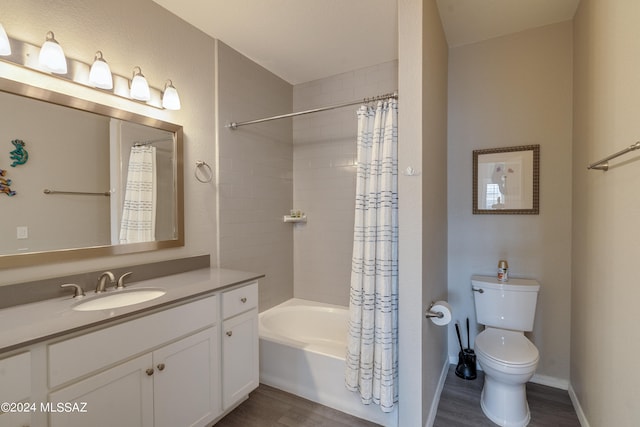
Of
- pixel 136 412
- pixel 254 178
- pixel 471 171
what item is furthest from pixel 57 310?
pixel 471 171

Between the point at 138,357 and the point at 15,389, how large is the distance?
40 centimetres

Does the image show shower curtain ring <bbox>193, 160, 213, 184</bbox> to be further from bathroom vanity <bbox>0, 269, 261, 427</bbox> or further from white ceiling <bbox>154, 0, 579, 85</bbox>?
white ceiling <bbox>154, 0, 579, 85</bbox>

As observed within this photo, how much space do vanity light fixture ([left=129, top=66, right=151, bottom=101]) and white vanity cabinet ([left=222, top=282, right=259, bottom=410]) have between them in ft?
4.19

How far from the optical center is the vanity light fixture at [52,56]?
134 cm

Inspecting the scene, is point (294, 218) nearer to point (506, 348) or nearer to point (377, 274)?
point (377, 274)

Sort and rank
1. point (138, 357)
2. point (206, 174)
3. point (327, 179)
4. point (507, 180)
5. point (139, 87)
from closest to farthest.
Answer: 1. point (138, 357)
2. point (139, 87)
3. point (206, 174)
4. point (507, 180)
5. point (327, 179)

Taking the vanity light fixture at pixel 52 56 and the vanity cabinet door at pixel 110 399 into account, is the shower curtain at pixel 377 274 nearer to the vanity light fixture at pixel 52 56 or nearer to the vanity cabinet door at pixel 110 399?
the vanity cabinet door at pixel 110 399

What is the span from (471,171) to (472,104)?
56cm

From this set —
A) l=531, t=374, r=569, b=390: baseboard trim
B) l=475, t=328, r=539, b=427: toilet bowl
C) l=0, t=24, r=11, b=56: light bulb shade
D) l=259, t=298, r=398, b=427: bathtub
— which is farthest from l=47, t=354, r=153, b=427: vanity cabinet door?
l=531, t=374, r=569, b=390: baseboard trim

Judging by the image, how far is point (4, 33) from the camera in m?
1.24

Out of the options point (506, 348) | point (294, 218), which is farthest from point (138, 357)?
point (506, 348)

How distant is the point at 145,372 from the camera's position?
133 centimetres

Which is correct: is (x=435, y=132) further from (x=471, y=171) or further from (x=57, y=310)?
Answer: (x=57, y=310)

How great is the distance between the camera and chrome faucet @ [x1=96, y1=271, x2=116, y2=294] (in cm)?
152
